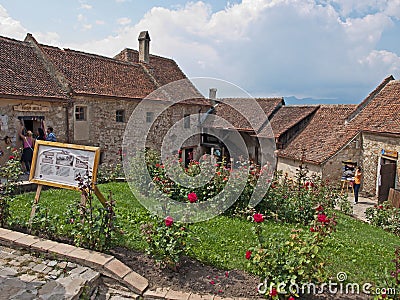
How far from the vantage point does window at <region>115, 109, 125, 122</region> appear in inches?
637

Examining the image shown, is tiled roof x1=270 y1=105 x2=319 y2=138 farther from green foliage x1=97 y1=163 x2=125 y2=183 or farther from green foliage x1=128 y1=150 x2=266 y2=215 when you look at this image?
green foliage x1=128 y1=150 x2=266 y2=215

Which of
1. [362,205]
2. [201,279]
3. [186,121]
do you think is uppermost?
[186,121]

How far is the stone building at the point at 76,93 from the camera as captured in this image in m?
11.8

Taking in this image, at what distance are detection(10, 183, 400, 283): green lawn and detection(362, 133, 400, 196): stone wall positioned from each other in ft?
25.8

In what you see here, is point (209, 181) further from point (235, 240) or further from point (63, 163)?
point (63, 163)

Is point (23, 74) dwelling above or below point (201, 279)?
above

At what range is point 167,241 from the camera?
13.1 ft

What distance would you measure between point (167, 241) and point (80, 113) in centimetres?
1190

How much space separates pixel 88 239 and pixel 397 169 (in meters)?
13.0

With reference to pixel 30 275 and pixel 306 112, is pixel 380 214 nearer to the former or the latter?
pixel 30 275

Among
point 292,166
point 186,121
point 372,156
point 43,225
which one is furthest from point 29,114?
point 372,156

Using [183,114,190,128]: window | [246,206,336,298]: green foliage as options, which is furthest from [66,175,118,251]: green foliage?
[183,114,190,128]: window

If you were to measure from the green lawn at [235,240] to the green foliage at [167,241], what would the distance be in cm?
46

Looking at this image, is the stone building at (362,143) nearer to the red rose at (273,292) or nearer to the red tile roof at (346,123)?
the red tile roof at (346,123)
